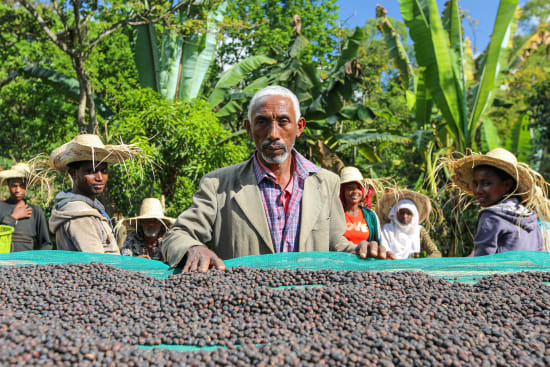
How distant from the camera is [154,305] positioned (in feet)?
5.23

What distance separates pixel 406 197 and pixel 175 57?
6.17 meters

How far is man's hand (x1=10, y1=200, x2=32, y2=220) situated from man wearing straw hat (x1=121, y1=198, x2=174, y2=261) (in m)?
1.09

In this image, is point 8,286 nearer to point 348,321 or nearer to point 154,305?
point 154,305

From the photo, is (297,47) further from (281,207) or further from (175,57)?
(281,207)

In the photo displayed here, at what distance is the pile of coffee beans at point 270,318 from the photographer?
1188 mm

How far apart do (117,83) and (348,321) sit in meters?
11.8

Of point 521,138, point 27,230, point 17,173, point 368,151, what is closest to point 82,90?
point 17,173

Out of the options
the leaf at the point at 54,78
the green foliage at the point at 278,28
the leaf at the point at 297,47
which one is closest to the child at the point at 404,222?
the leaf at the point at 297,47

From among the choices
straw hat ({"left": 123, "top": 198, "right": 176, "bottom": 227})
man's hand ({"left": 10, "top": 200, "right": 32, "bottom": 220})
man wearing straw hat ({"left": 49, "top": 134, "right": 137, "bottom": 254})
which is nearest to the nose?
man wearing straw hat ({"left": 49, "top": 134, "right": 137, "bottom": 254})

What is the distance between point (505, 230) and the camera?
2.62m

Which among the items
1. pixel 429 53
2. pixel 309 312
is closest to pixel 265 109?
pixel 309 312

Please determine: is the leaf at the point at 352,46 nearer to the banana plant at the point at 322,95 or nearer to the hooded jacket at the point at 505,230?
the banana plant at the point at 322,95

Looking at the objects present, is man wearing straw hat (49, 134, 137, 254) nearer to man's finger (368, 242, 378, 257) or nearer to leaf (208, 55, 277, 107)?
man's finger (368, 242, 378, 257)

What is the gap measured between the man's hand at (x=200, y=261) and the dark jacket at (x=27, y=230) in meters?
3.55
